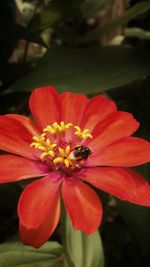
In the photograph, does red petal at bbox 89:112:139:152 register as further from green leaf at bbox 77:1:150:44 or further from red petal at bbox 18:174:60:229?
green leaf at bbox 77:1:150:44

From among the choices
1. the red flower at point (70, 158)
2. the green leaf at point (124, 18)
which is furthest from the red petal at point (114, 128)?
the green leaf at point (124, 18)

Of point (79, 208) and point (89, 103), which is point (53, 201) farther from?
point (89, 103)

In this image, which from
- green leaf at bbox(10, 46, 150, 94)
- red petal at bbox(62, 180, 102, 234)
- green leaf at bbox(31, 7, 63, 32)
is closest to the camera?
red petal at bbox(62, 180, 102, 234)

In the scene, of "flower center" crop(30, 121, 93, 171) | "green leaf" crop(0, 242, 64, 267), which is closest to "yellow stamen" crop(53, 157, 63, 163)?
"flower center" crop(30, 121, 93, 171)

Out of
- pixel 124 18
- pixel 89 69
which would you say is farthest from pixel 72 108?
pixel 124 18

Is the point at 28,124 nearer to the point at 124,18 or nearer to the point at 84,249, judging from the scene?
the point at 84,249

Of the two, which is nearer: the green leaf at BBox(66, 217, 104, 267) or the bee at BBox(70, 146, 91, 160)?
the bee at BBox(70, 146, 91, 160)

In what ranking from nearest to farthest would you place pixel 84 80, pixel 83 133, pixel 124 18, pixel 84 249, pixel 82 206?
1. pixel 82 206
2. pixel 83 133
3. pixel 84 249
4. pixel 84 80
5. pixel 124 18
